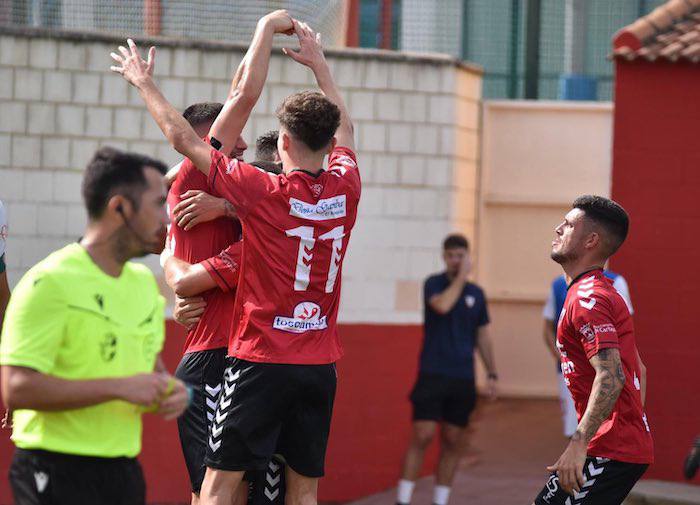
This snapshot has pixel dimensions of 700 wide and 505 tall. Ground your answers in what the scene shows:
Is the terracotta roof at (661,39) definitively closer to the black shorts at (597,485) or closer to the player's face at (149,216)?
the black shorts at (597,485)

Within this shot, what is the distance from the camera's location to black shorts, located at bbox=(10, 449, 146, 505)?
3.90m

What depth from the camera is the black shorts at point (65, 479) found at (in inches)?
153

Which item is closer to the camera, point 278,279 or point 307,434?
point 278,279

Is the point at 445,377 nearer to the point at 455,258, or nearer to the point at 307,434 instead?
the point at 455,258

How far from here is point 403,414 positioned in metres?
9.95

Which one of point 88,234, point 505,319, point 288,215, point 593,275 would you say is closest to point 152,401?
point 88,234

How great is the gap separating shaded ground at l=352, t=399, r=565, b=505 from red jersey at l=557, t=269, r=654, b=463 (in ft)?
13.4

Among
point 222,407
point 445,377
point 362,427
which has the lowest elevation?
point 362,427

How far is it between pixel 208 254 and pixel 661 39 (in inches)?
204

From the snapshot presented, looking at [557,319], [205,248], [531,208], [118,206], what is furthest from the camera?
[531,208]

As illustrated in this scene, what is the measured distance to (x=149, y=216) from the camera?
4008 mm

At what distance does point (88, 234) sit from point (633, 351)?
2447 mm

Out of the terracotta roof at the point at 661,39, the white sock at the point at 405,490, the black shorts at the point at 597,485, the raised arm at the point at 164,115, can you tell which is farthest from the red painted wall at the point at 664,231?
the raised arm at the point at 164,115

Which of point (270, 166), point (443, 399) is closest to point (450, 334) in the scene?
point (443, 399)
